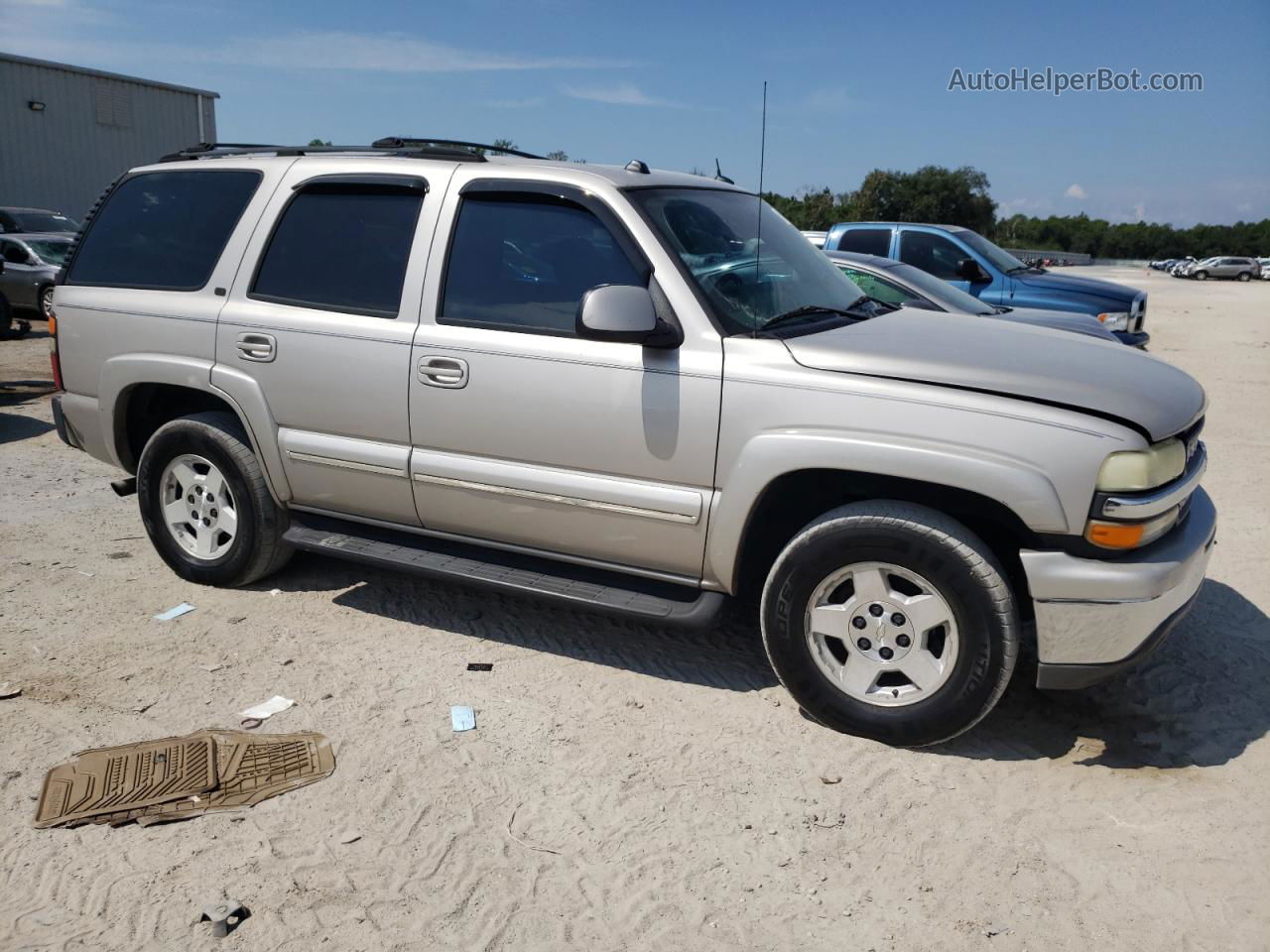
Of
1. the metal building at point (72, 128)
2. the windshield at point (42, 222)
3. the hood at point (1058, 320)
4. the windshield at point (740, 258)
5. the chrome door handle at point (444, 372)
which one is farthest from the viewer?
the metal building at point (72, 128)

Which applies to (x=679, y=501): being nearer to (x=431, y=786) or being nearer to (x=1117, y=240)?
(x=431, y=786)

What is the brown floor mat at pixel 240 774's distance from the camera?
3184 mm

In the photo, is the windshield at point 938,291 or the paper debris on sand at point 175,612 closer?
the paper debris on sand at point 175,612

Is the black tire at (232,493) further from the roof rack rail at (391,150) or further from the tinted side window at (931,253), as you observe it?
the tinted side window at (931,253)

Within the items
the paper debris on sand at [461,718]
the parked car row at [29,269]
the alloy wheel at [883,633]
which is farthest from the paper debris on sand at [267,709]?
the parked car row at [29,269]

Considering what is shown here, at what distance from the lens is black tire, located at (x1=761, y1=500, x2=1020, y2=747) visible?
10.9ft

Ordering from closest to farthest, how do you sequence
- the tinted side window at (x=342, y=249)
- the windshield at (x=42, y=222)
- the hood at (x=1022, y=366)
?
1. the hood at (x=1022, y=366)
2. the tinted side window at (x=342, y=249)
3. the windshield at (x=42, y=222)

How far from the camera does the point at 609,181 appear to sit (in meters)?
3.95

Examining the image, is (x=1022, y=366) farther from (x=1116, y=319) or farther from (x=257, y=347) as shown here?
(x=1116, y=319)

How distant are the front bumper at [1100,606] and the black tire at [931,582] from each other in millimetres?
114

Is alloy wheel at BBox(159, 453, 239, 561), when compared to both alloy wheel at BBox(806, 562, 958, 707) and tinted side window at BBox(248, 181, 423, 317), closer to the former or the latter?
tinted side window at BBox(248, 181, 423, 317)

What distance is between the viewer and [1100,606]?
3.21m

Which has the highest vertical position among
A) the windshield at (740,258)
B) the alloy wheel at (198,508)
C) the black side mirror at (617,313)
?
the windshield at (740,258)

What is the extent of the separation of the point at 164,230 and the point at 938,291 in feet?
19.1
